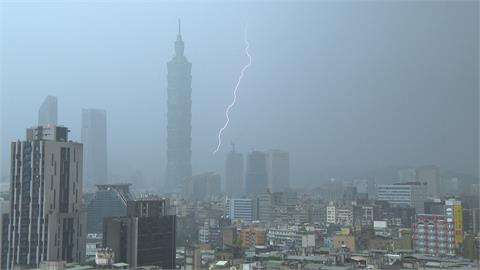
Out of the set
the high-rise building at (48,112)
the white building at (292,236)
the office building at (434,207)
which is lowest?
the white building at (292,236)

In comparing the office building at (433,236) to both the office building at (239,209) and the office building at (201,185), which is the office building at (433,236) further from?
the office building at (239,209)

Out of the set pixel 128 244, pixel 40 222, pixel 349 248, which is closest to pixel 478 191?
pixel 349 248

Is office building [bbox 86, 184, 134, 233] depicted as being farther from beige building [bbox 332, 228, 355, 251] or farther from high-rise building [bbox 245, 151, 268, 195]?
beige building [bbox 332, 228, 355, 251]

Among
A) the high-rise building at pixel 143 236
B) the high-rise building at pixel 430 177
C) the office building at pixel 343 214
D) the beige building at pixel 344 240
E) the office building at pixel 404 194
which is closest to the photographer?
the high-rise building at pixel 143 236

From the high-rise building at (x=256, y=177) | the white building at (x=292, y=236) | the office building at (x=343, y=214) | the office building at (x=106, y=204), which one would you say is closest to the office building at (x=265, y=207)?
the high-rise building at (x=256, y=177)

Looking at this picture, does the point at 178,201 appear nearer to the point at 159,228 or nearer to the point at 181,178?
the point at 181,178

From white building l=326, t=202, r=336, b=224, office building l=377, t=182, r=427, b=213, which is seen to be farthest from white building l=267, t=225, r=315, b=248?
office building l=377, t=182, r=427, b=213
